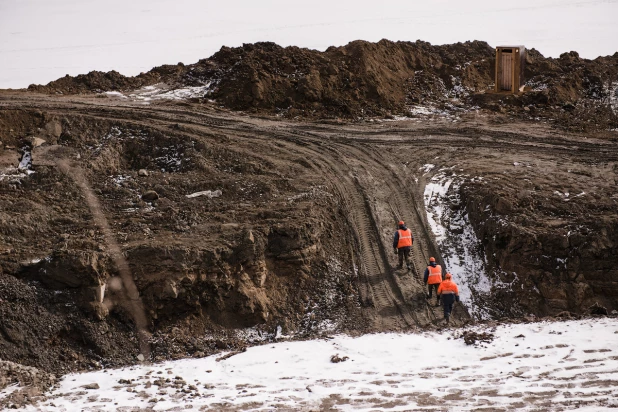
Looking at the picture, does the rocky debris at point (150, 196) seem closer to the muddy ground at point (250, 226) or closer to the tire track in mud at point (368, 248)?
the muddy ground at point (250, 226)

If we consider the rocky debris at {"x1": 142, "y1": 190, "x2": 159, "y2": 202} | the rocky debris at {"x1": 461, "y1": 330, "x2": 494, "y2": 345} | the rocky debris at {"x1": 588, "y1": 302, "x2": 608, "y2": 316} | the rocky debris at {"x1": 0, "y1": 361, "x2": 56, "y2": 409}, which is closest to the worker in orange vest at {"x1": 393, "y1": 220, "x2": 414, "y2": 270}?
the rocky debris at {"x1": 461, "y1": 330, "x2": 494, "y2": 345}

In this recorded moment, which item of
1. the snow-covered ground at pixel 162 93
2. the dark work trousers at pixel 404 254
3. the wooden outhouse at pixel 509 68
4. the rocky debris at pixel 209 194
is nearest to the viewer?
the dark work trousers at pixel 404 254

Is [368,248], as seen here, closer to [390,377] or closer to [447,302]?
[447,302]

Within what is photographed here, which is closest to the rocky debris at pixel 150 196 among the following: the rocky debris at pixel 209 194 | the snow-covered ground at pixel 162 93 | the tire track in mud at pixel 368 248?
the rocky debris at pixel 209 194

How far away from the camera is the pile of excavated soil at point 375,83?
24.6 metres

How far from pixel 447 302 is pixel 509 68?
11894 millimetres

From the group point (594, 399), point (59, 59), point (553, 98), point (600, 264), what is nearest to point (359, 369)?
point (594, 399)

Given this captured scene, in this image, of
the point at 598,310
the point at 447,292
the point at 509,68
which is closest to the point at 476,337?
the point at 447,292

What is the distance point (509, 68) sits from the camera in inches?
1027

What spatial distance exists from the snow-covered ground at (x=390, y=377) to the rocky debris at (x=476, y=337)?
10 centimetres

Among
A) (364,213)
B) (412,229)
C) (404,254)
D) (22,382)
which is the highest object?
(364,213)

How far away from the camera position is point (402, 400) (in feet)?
44.3

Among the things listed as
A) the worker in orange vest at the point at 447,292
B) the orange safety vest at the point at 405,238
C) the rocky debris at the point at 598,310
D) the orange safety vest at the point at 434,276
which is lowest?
the rocky debris at the point at 598,310

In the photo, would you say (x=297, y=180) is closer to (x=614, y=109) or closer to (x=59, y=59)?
(x=614, y=109)
